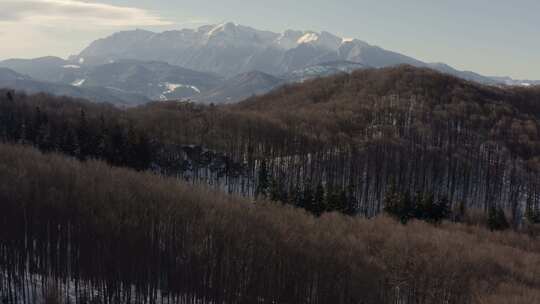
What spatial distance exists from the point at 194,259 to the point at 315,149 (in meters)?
86.4

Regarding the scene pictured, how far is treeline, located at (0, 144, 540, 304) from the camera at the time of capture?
5172cm

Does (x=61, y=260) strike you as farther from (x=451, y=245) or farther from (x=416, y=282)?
(x=451, y=245)

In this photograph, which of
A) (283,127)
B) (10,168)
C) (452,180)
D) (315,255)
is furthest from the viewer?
(283,127)

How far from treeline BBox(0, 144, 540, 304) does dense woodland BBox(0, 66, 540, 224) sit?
26.3 meters

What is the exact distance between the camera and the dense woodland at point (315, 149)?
104312 millimetres

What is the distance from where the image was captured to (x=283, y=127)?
151000mm

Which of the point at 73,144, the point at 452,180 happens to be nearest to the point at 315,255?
the point at 73,144

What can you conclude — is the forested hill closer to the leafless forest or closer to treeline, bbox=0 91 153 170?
the leafless forest

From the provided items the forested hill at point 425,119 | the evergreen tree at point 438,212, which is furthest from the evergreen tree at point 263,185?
the forested hill at point 425,119

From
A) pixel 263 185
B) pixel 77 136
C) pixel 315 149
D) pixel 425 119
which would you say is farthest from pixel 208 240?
pixel 425 119

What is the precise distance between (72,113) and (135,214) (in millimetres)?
87726

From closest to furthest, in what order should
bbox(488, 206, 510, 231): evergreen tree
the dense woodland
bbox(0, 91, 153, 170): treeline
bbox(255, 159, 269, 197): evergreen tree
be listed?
bbox(488, 206, 510, 231): evergreen tree → bbox(255, 159, 269, 197): evergreen tree → bbox(0, 91, 153, 170): treeline → the dense woodland

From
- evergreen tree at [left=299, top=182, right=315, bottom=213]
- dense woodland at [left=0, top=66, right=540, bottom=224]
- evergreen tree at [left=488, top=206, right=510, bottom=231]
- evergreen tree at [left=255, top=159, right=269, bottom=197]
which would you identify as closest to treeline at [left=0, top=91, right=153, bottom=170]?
dense woodland at [left=0, top=66, right=540, bottom=224]

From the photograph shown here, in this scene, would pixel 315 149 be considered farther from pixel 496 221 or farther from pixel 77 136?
pixel 77 136
